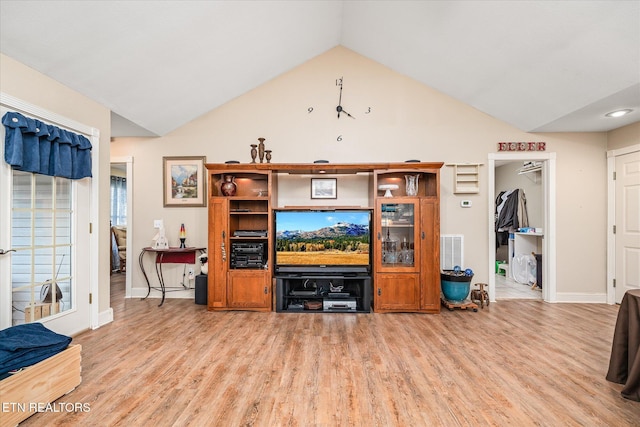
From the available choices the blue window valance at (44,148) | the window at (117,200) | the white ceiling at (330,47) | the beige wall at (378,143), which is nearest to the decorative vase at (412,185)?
the beige wall at (378,143)

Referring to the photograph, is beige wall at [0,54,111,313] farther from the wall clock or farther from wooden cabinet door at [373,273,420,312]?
wooden cabinet door at [373,273,420,312]

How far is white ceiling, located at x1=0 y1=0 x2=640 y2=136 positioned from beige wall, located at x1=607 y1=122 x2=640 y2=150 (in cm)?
15

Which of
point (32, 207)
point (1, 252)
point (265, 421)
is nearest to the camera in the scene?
point (265, 421)

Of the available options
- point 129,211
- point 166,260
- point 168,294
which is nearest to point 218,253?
point 166,260

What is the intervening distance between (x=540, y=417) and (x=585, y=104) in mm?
3261

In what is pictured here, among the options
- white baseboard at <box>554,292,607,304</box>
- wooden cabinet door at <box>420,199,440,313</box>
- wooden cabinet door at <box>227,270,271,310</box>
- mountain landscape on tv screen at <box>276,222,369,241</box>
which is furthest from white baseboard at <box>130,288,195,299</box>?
Answer: white baseboard at <box>554,292,607,304</box>

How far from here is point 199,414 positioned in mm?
1820

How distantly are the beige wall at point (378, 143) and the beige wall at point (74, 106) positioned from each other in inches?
44.5

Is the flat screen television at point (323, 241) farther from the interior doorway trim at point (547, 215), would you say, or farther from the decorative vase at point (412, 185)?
the interior doorway trim at point (547, 215)

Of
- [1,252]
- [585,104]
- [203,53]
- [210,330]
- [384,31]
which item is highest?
[384,31]

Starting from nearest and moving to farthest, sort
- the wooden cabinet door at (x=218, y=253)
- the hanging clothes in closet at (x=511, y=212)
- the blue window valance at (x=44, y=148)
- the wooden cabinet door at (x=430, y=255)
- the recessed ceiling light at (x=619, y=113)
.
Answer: the blue window valance at (x=44, y=148) → the recessed ceiling light at (x=619, y=113) → the wooden cabinet door at (x=430, y=255) → the wooden cabinet door at (x=218, y=253) → the hanging clothes in closet at (x=511, y=212)

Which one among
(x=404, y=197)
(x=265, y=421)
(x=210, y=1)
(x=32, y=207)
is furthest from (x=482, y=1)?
(x=32, y=207)

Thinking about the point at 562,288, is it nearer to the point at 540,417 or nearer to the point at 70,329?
the point at 540,417

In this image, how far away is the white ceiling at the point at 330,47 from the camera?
2.42 meters
